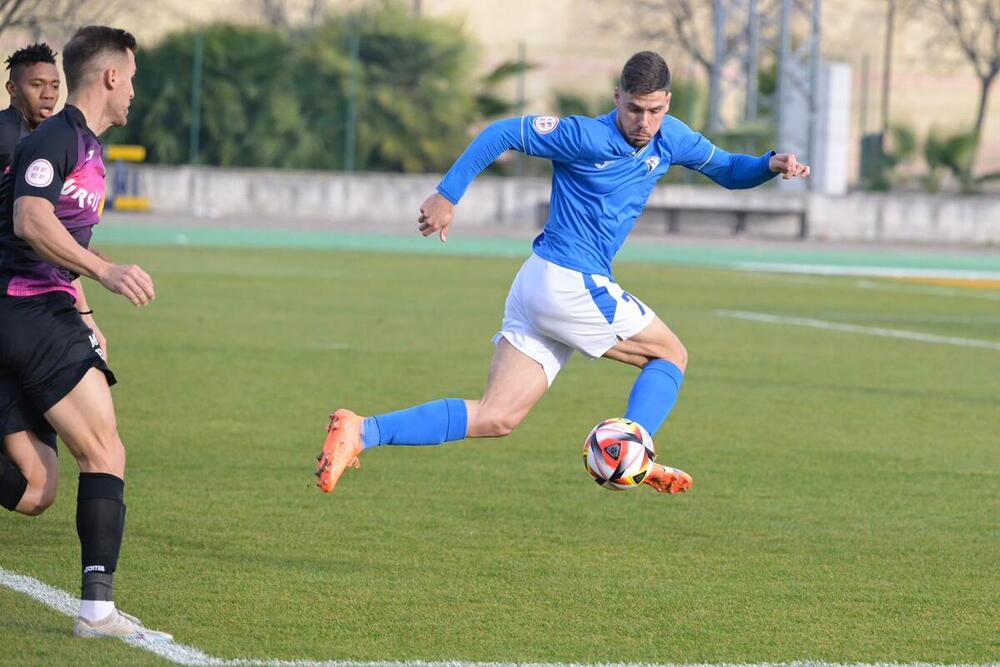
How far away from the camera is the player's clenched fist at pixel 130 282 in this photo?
223 inches

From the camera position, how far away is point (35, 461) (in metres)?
6.41

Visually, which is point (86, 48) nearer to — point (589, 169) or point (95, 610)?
point (95, 610)

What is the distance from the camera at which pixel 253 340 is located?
17203 mm

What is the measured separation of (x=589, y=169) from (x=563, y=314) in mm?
626

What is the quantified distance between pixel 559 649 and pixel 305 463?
4.35m

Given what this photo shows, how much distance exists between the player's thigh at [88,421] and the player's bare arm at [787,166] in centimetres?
323

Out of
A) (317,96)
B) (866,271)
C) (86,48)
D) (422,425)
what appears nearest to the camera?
(86,48)

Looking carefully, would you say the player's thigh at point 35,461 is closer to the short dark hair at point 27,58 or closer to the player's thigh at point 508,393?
the player's thigh at point 508,393

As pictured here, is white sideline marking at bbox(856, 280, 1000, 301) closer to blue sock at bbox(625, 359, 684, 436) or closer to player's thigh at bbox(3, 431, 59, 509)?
blue sock at bbox(625, 359, 684, 436)

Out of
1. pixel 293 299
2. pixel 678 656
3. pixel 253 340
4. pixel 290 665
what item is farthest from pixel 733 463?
pixel 293 299

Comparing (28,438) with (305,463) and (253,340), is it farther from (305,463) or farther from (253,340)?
(253,340)

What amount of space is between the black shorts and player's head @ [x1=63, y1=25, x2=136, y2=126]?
691mm

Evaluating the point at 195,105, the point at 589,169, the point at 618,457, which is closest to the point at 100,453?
the point at 618,457

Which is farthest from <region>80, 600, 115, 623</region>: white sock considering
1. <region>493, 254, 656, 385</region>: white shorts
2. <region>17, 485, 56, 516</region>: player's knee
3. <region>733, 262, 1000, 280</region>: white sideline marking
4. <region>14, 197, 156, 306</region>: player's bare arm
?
<region>733, 262, 1000, 280</region>: white sideline marking
